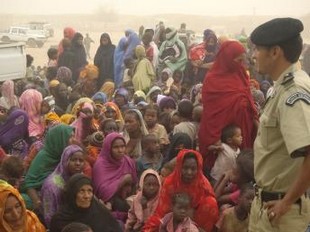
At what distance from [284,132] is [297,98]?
6.4 inches

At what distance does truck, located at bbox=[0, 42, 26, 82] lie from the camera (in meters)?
11.0

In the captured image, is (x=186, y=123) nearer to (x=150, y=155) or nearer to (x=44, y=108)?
(x=150, y=155)

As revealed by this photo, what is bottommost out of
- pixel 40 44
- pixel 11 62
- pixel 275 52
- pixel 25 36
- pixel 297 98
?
pixel 40 44

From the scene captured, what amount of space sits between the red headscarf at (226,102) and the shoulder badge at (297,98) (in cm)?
266

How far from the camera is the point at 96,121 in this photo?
22.4 feet

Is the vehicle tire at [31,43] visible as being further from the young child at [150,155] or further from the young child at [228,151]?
the young child at [228,151]

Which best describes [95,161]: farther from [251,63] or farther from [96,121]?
[251,63]

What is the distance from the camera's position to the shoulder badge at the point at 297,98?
106 inches

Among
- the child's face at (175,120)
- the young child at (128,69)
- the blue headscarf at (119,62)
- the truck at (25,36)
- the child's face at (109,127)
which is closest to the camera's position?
the child's face at (109,127)

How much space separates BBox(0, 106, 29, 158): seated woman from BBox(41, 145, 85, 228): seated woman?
1.32 meters

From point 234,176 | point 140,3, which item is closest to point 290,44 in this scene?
point 234,176

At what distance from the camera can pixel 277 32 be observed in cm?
281

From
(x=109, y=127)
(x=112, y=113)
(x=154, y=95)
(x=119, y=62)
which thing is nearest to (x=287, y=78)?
(x=109, y=127)

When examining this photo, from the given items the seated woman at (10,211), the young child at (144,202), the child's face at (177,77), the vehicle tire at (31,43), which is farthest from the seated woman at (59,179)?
the vehicle tire at (31,43)
